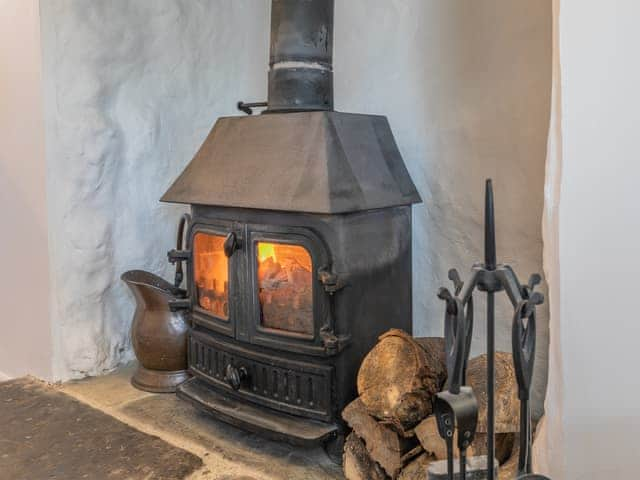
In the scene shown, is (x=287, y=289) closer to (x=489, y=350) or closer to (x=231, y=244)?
(x=231, y=244)

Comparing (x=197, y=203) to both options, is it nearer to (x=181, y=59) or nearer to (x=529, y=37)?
(x=181, y=59)

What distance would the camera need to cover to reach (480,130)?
5.96ft

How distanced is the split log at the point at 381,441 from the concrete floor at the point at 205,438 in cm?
17

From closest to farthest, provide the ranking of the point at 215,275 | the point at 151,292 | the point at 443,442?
the point at 443,442 → the point at 215,275 → the point at 151,292

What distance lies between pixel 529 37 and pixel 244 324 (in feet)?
3.75

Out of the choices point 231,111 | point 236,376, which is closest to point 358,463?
point 236,376

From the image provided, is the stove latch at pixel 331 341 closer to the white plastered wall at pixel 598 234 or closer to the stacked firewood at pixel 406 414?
the stacked firewood at pixel 406 414

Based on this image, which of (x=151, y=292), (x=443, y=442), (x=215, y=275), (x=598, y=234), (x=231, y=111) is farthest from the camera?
(x=231, y=111)

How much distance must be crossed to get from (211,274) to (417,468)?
87cm

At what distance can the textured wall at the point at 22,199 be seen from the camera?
2088 mm

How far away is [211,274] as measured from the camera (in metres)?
1.87

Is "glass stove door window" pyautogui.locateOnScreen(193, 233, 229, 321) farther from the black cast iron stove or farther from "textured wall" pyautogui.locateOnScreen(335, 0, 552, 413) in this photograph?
"textured wall" pyautogui.locateOnScreen(335, 0, 552, 413)

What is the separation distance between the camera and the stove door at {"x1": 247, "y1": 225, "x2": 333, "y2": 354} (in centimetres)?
155

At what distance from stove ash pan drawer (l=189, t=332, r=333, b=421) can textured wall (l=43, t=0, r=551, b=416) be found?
1.83 ft
